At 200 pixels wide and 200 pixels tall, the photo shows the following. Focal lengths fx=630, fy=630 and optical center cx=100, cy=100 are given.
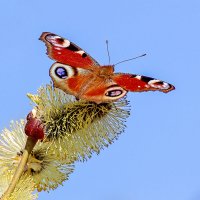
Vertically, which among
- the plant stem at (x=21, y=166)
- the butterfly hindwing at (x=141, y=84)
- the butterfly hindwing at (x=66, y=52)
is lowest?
the plant stem at (x=21, y=166)

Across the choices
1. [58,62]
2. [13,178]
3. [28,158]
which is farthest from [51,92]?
[13,178]

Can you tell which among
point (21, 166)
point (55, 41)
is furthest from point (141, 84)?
point (21, 166)

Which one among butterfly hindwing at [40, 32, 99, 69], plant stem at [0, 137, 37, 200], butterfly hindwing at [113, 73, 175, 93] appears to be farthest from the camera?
butterfly hindwing at [40, 32, 99, 69]

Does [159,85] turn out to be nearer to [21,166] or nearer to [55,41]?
[55,41]

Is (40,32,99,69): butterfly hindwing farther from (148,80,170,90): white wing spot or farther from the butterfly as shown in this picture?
(148,80,170,90): white wing spot

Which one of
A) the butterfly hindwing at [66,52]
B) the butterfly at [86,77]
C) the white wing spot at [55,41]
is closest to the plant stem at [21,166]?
the butterfly at [86,77]

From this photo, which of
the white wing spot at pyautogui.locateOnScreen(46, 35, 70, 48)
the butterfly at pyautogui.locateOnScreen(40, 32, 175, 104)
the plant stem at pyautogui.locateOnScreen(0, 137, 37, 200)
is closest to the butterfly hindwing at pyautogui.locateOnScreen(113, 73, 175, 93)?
the butterfly at pyautogui.locateOnScreen(40, 32, 175, 104)

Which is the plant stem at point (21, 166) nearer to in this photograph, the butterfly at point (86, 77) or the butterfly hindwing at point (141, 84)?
the butterfly at point (86, 77)
